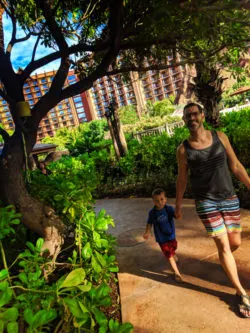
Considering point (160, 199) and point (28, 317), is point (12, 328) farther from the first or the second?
point (160, 199)

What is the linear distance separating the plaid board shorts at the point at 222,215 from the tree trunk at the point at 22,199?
1557mm

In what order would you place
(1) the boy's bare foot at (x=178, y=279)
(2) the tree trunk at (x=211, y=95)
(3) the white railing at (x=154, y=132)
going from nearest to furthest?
(1) the boy's bare foot at (x=178, y=279) < (2) the tree trunk at (x=211, y=95) < (3) the white railing at (x=154, y=132)

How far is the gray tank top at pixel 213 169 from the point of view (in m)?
2.21

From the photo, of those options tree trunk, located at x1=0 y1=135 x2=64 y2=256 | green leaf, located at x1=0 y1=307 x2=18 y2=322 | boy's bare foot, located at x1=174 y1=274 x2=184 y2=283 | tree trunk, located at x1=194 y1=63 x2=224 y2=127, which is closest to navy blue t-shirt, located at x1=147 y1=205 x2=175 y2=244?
boy's bare foot, located at x1=174 y1=274 x2=184 y2=283

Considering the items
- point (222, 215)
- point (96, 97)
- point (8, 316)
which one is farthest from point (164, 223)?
point (96, 97)

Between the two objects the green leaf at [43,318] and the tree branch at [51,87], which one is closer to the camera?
the green leaf at [43,318]

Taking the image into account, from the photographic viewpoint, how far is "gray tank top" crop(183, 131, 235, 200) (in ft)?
7.25

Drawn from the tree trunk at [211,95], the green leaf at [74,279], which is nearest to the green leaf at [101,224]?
the green leaf at [74,279]

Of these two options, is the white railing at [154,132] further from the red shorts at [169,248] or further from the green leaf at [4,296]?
the green leaf at [4,296]

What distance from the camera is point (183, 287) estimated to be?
266 cm

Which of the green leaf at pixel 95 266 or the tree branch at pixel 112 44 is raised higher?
the tree branch at pixel 112 44

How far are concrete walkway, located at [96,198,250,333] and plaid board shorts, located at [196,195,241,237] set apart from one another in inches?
26.5

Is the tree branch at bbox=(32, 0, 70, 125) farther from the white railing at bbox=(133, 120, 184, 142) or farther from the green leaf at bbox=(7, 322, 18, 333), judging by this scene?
the white railing at bbox=(133, 120, 184, 142)

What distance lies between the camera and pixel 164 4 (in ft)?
7.91
